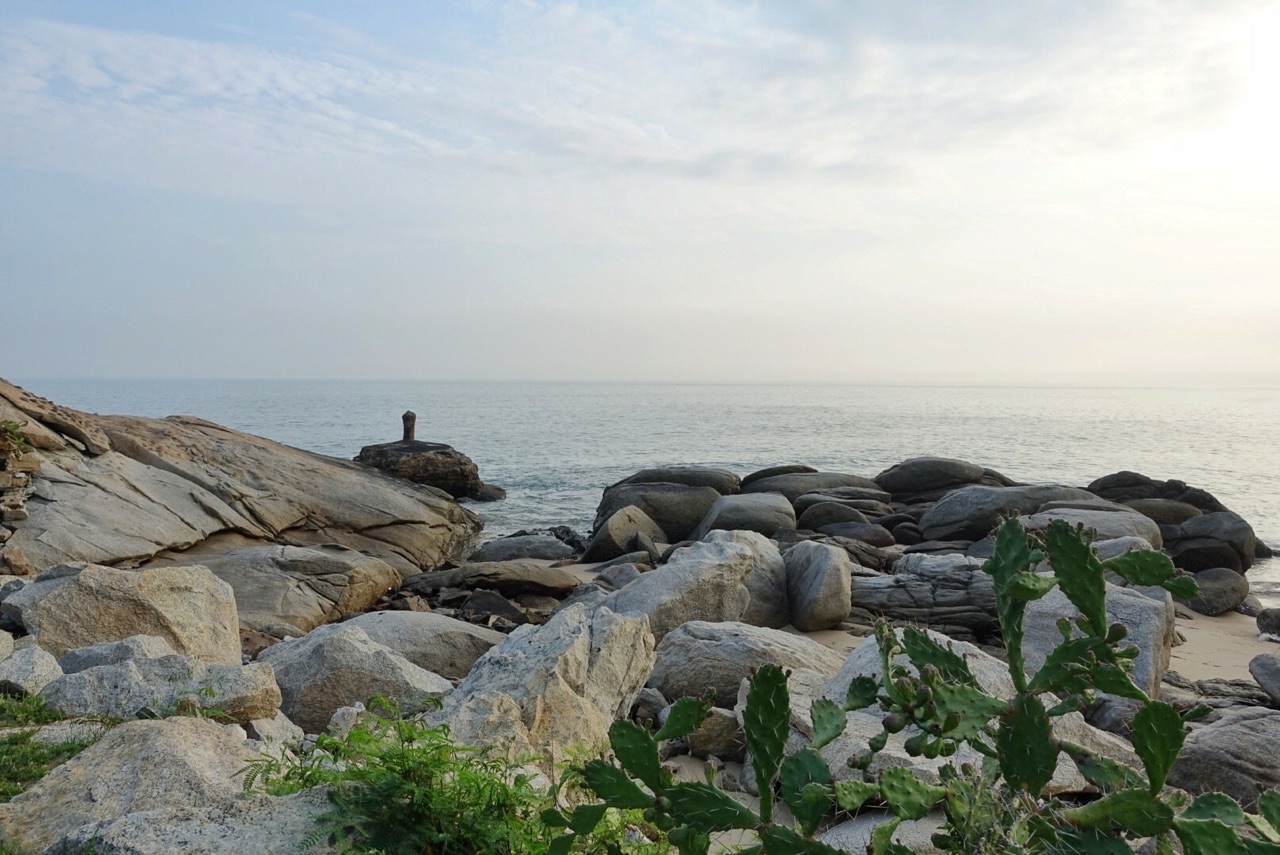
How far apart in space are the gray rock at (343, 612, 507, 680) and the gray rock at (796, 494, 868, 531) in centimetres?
1090

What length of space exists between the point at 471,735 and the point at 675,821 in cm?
187

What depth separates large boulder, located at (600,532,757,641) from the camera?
Result: 314 inches

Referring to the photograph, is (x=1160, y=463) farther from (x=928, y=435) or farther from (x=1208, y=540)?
(x=1208, y=540)

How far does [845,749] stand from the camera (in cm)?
443

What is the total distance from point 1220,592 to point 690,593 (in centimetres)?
810

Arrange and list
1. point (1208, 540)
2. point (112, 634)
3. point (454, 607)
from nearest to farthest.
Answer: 1. point (112, 634)
2. point (454, 607)
3. point (1208, 540)

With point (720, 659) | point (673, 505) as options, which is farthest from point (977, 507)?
point (720, 659)

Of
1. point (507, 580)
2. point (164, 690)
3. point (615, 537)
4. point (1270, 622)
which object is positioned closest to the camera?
point (164, 690)

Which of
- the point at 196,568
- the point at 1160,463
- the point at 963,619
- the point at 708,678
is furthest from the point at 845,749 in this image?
the point at 1160,463

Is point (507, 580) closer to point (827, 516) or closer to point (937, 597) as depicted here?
point (937, 597)

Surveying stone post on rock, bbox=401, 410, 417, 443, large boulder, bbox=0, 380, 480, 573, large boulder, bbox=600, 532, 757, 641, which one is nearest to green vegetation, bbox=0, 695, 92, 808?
large boulder, bbox=600, 532, 757, 641

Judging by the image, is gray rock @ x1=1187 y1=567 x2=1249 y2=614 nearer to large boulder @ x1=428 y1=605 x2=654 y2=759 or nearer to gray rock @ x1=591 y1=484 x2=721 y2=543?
gray rock @ x1=591 y1=484 x2=721 y2=543

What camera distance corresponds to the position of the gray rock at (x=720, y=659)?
6.06 m

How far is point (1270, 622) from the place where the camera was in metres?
10.3
